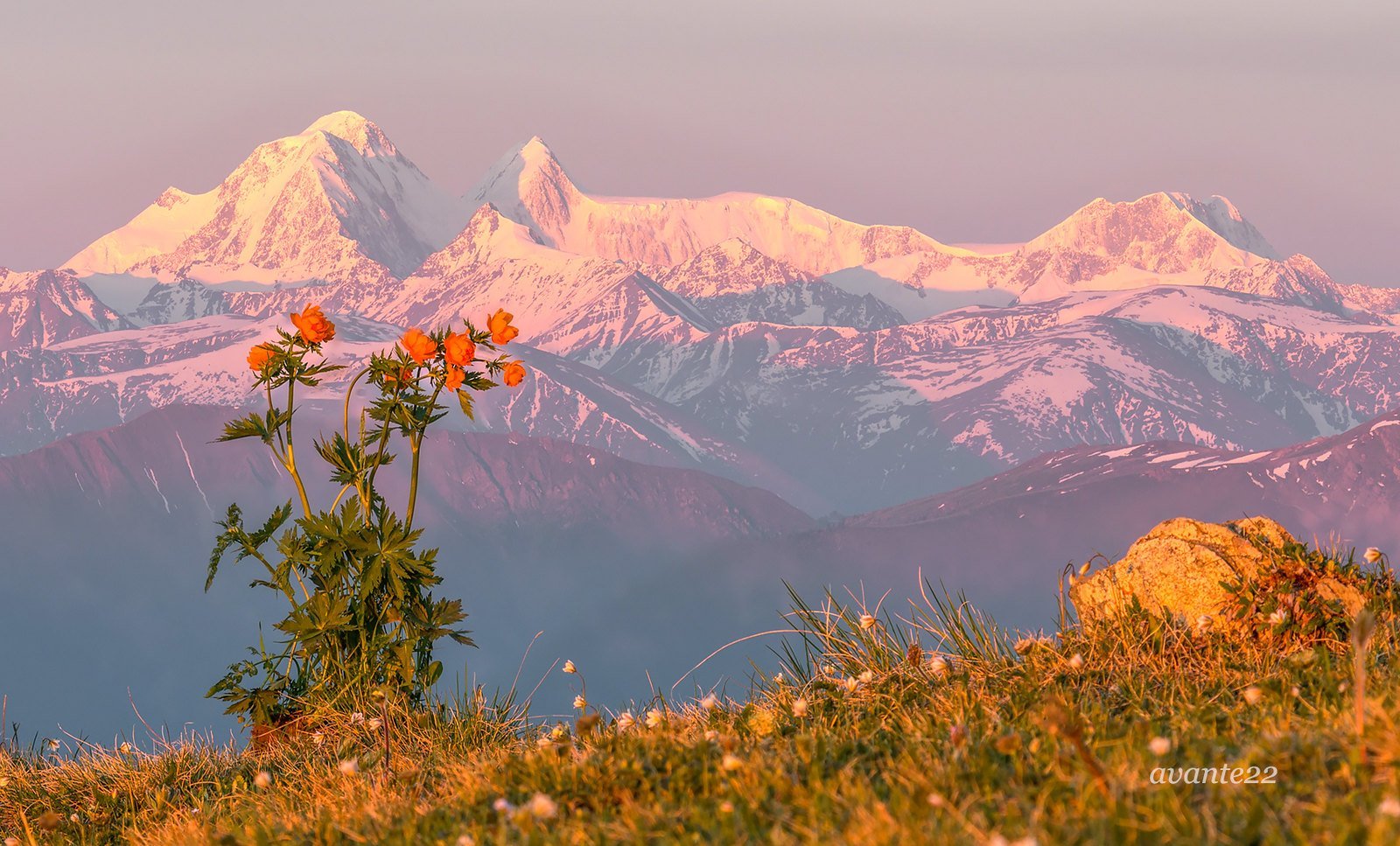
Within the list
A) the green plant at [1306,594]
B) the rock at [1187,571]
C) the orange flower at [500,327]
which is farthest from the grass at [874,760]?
the orange flower at [500,327]

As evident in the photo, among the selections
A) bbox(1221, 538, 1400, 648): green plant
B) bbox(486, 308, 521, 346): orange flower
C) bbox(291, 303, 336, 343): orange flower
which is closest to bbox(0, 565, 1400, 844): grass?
bbox(1221, 538, 1400, 648): green plant

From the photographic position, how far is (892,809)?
4668 mm

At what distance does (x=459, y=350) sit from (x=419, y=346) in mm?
319

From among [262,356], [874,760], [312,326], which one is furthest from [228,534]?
[874,760]

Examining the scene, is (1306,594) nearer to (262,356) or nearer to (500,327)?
(500,327)

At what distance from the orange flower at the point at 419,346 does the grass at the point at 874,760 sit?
275 cm

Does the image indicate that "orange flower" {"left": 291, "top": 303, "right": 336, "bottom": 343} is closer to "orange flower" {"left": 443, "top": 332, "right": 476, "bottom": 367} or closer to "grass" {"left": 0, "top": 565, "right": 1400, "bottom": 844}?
"orange flower" {"left": 443, "top": 332, "right": 476, "bottom": 367}

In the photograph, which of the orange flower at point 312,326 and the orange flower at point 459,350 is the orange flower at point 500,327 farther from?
the orange flower at point 312,326

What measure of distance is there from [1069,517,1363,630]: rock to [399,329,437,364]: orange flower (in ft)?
17.7

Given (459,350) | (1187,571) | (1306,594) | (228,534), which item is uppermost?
(459,350)

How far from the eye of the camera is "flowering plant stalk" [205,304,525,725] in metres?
9.74

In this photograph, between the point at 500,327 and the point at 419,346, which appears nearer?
the point at 419,346

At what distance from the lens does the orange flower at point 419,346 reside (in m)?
9.86

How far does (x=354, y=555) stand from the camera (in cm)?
984
